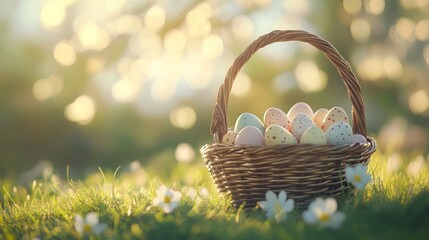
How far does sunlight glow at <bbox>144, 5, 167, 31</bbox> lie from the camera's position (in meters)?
4.10

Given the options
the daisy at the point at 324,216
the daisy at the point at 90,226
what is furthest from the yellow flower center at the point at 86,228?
the daisy at the point at 324,216

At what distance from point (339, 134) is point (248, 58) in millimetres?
432

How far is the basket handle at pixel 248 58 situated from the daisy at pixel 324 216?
626 millimetres

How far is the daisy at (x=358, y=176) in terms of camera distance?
2.04 m

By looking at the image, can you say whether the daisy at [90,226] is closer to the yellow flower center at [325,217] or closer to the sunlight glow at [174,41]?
the yellow flower center at [325,217]

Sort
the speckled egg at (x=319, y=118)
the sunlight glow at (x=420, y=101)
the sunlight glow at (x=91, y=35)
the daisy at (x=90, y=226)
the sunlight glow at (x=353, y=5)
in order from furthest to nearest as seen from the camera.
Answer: the sunlight glow at (x=353, y=5) → the sunlight glow at (x=420, y=101) → the sunlight glow at (x=91, y=35) → the speckled egg at (x=319, y=118) → the daisy at (x=90, y=226)

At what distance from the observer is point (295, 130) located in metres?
2.29

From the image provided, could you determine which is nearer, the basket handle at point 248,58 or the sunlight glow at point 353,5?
the basket handle at point 248,58

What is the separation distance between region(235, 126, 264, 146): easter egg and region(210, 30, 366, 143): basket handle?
0.09m

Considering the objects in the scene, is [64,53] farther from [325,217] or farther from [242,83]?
[325,217]

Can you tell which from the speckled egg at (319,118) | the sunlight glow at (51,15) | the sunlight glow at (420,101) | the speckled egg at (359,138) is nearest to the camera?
the speckled egg at (359,138)

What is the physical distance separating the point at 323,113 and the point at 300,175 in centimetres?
46

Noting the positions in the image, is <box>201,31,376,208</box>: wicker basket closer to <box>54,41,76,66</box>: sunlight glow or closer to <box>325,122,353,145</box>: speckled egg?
<box>325,122,353,145</box>: speckled egg

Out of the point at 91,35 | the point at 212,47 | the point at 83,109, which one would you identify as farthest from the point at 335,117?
the point at 83,109
